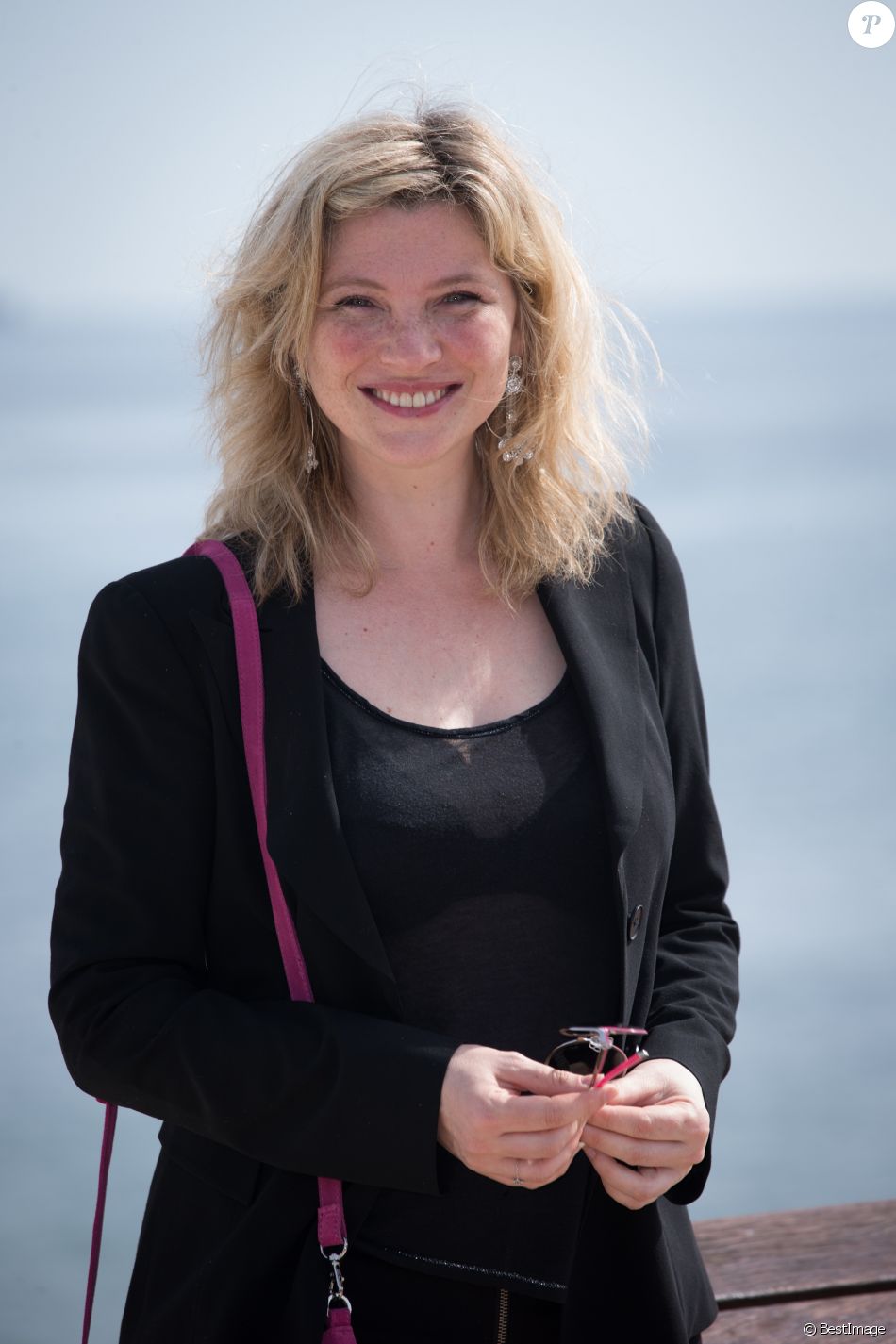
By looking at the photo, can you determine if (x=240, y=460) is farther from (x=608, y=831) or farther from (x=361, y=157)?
(x=608, y=831)

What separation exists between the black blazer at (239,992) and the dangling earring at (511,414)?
389mm

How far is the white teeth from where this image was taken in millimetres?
1608


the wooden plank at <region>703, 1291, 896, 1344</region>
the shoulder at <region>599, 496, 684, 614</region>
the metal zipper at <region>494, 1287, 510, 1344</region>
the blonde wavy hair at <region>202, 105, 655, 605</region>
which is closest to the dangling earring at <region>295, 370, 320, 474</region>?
the blonde wavy hair at <region>202, 105, 655, 605</region>

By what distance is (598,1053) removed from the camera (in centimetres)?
145

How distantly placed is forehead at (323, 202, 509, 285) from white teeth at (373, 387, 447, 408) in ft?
0.42

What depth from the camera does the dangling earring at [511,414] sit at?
5.99ft

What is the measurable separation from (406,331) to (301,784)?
0.52m

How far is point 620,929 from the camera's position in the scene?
1.51 meters

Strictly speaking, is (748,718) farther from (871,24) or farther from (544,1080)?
(544,1080)

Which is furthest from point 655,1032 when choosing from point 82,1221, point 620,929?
Result: point 82,1221

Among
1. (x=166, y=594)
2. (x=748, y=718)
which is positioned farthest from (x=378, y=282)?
(x=748, y=718)

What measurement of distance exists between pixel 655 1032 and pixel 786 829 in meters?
2.94

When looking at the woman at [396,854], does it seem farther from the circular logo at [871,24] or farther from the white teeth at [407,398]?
the circular logo at [871,24]

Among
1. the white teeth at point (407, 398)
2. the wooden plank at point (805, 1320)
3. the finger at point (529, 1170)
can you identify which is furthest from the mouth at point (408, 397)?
the wooden plank at point (805, 1320)
